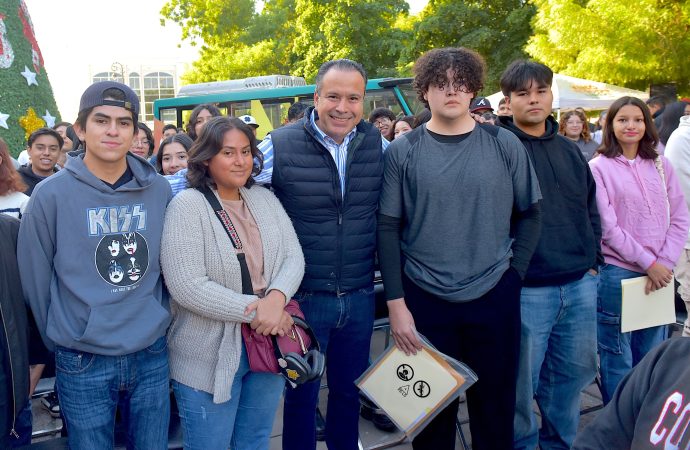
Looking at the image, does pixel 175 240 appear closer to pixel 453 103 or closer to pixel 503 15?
pixel 453 103

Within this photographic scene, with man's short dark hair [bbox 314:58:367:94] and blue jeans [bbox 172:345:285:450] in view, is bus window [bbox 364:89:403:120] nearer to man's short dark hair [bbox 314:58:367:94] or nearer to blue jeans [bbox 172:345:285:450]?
man's short dark hair [bbox 314:58:367:94]

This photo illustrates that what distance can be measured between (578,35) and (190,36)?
2068 cm

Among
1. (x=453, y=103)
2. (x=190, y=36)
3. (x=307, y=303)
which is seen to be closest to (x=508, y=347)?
(x=307, y=303)

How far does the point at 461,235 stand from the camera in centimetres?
251

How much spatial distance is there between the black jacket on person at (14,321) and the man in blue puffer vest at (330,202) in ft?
3.33

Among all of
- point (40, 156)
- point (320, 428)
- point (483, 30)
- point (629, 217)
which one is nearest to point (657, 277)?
point (629, 217)

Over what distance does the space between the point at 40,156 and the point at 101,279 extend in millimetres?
3232

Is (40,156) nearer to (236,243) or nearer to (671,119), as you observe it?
(236,243)

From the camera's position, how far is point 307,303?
2.67 m

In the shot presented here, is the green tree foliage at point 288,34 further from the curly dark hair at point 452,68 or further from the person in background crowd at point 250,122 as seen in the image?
the curly dark hair at point 452,68

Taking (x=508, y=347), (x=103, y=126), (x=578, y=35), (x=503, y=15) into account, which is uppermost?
(x=503, y=15)

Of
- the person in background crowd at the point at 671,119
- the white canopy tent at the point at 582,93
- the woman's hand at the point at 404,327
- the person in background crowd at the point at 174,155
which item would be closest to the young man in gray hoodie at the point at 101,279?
the woman's hand at the point at 404,327

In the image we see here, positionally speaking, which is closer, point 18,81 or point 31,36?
point 18,81

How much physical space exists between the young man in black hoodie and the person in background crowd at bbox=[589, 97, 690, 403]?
29cm
